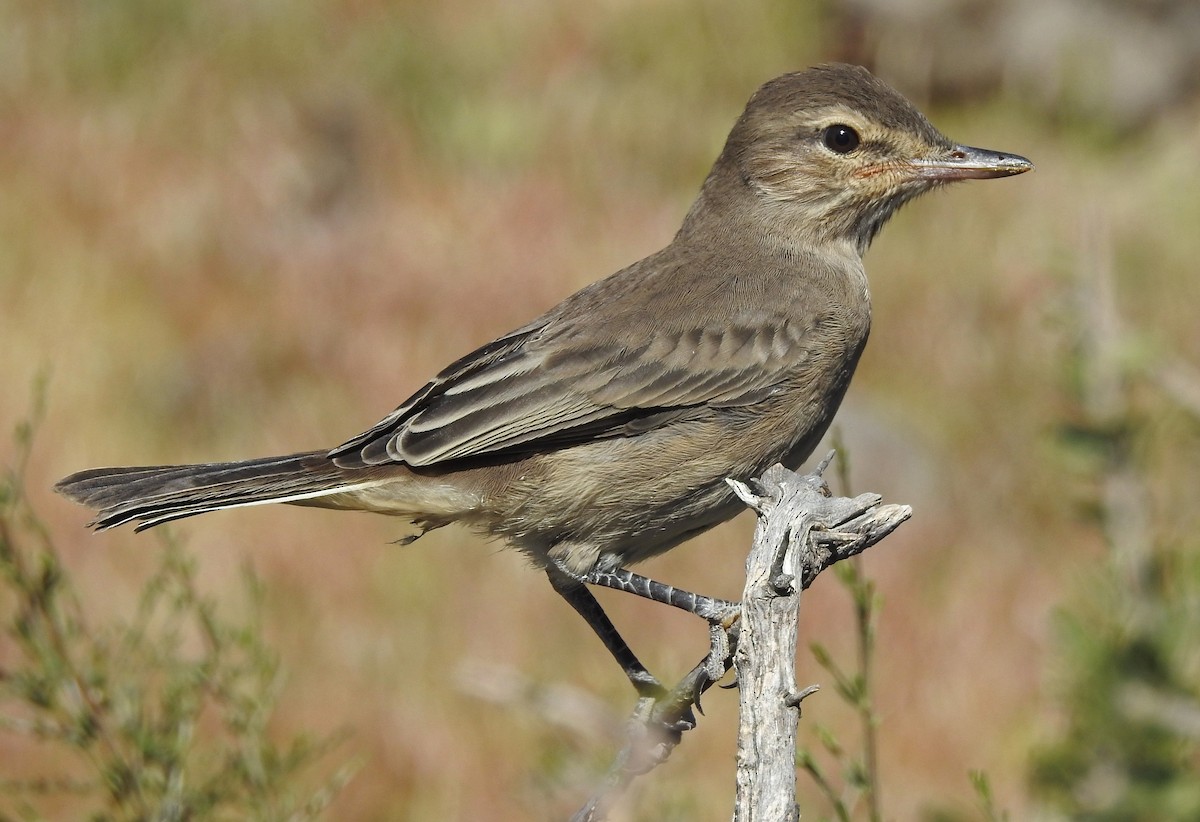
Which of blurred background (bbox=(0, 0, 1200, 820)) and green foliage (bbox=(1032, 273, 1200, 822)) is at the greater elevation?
blurred background (bbox=(0, 0, 1200, 820))

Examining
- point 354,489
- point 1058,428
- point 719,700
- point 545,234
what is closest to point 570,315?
point 354,489

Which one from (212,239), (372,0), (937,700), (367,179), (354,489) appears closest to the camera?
(354,489)

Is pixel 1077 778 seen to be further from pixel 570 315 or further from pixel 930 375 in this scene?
pixel 930 375

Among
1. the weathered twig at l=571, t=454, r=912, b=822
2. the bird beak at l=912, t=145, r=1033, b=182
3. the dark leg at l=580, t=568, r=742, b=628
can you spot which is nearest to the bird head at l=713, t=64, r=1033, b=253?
the bird beak at l=912, t=145, r=1033, b=182

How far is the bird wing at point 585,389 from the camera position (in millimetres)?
4535

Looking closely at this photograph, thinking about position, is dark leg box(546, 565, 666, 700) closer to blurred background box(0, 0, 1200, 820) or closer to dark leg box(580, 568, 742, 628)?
dark leg box(580, 568, 742, 628)

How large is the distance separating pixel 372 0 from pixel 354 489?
11500 mm

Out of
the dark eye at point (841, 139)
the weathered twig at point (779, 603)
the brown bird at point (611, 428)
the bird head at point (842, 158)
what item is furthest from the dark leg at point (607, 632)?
the dark eye at point (841, 139)

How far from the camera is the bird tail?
426cm

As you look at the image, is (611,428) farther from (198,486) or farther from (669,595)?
(198,486)

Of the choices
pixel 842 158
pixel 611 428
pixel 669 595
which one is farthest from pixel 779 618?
pixel 842 158

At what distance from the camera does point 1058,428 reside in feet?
17.0

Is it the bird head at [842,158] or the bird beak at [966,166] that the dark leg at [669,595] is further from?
the bird beak at [966,166]

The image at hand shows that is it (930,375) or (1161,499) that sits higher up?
(930,375)
